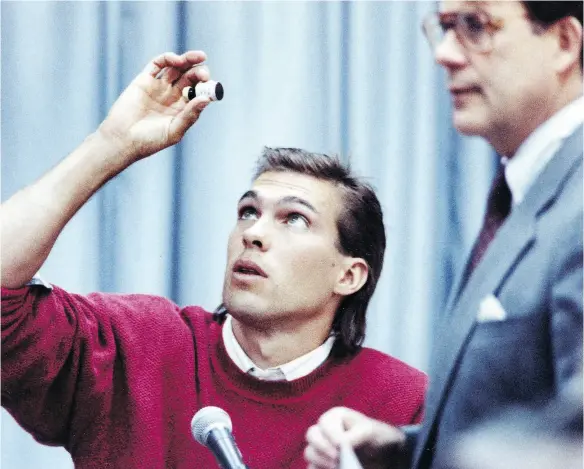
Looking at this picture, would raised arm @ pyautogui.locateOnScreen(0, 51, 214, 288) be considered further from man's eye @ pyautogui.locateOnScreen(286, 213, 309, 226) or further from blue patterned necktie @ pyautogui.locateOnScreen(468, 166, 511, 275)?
blue patterned necktie @ pyautogui.locateOnScreen(468, 166, 511, 275)

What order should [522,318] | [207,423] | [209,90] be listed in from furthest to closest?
1. [209,90]
2. [207,423]
3. [522,318]

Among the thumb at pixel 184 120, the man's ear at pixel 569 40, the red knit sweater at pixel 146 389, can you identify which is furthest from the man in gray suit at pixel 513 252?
the thumb at pixel 184 120

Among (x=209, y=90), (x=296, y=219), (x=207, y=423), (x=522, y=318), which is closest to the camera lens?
(x=522, y=318)

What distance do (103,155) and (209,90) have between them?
13 cm

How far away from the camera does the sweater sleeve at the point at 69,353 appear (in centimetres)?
84

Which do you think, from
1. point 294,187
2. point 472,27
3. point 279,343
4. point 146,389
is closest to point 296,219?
point 294,187

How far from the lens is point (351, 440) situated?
2.23 ft

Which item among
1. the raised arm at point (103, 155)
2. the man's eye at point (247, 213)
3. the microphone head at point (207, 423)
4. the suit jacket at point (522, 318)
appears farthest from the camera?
the man's eye at point (247, 213)

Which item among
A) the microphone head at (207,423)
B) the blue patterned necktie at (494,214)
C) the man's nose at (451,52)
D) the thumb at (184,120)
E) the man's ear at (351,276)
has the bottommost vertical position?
the microphone head at (207,423)

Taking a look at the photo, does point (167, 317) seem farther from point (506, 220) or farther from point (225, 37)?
point (506, 220)

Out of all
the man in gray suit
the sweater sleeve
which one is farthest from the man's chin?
the sweater sleeve

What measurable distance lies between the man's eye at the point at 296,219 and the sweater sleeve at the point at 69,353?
17cm

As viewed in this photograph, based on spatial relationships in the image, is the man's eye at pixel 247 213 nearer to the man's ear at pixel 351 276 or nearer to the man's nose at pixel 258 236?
the man's nose at pixel 258 236

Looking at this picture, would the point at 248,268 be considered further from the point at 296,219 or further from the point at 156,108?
the point at 156,108
